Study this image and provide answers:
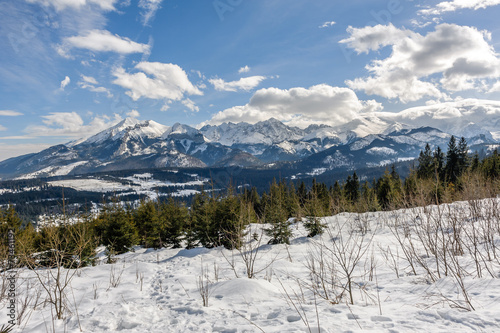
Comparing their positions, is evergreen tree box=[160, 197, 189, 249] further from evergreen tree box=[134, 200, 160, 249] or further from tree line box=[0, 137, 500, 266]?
evergreen tree box=[134, 200, 160, 249]

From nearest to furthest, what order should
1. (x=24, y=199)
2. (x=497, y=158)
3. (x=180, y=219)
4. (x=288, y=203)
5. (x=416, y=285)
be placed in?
1. (x=416, y=285)
2. (x=180, y=219)
3. (x=288, y=203)
4. (x=497, y=158)
5. (x=24, y=199)

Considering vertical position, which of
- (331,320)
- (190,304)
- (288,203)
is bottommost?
(288,203)

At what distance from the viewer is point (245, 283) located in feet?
16.7

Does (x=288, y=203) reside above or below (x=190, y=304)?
below

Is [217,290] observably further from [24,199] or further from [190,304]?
[24,199]

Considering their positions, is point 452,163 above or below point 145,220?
above

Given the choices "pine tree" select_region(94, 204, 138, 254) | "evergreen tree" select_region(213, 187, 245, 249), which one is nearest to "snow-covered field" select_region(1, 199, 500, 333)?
"evergreen tree" select_region(213, 187, 245, 249)

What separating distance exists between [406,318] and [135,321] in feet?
13.9

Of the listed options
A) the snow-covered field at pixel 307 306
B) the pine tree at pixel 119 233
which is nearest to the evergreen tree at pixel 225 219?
the pine tree at pixel 119 233

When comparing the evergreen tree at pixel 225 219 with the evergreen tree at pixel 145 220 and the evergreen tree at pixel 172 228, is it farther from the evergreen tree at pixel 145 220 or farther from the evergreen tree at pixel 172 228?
the evergreen tree at pixel 145 220

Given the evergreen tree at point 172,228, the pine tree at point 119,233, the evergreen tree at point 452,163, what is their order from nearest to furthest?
the pine tree at point 119,233, the evergreen tree at point 172,228, the evergreen tree at point 452,163

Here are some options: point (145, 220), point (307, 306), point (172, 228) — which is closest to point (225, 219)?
point (172, 228)

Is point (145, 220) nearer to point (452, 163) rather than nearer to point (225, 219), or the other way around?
point (225, 219)

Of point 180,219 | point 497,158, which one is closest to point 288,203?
point 180,219
